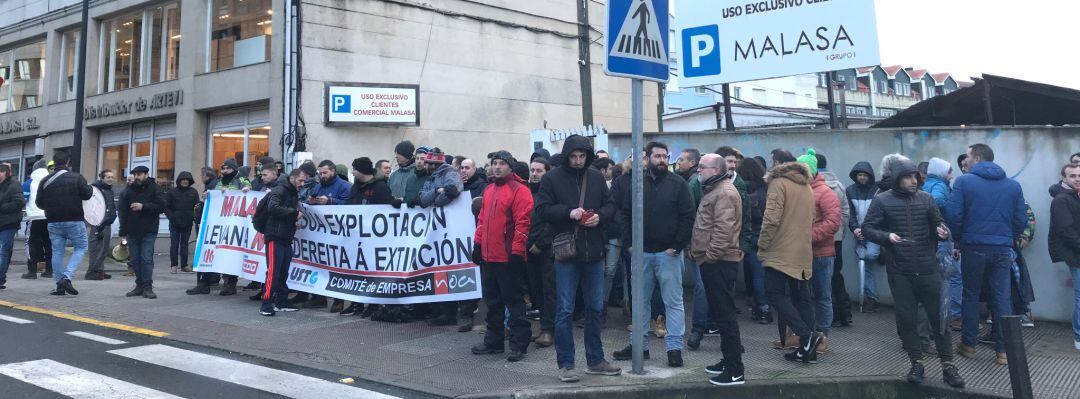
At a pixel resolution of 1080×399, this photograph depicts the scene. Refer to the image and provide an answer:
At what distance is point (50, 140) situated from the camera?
23016 millimetres

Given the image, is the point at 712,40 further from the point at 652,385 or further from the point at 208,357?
the point at 208,357

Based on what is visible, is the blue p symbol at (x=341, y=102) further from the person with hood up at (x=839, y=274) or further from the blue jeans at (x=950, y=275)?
the blue jeans at (x=950, y=275)

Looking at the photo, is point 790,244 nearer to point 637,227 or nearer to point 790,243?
point 790,243

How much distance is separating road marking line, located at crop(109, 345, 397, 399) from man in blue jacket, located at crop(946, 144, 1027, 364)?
4995mm

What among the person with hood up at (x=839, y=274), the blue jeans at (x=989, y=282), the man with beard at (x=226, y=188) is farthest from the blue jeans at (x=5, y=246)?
the blue jeans at (x=989, y=282)

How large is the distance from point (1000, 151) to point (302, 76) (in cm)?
1325

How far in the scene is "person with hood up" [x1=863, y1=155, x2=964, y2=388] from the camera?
5.46m

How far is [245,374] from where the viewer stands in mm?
5758

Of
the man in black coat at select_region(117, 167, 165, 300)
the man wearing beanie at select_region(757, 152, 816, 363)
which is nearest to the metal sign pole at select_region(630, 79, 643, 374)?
the man wearing beanie at select_region(757, 152, 816, 363)

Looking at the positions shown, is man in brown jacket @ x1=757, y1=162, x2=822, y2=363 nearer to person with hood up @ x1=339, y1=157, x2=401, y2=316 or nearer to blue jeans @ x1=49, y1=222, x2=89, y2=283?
person with hood up @ x1=339, y1=157, x2=401, y2=316

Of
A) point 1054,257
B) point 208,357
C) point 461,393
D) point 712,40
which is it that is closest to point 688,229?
point 461,393

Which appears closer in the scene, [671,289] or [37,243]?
[671,289]

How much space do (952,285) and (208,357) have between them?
699 cm

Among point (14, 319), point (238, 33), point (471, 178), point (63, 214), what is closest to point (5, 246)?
point (63, 214)
